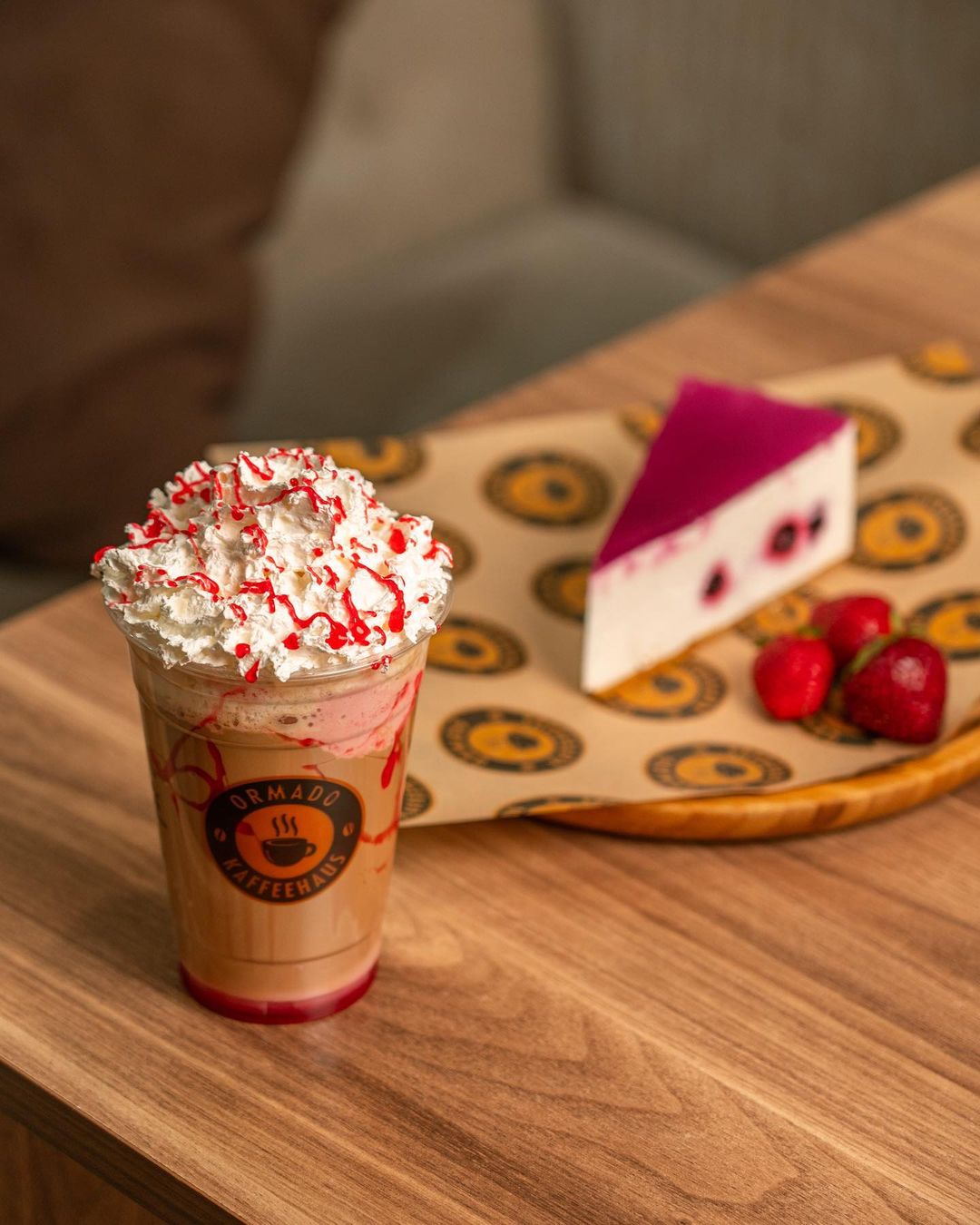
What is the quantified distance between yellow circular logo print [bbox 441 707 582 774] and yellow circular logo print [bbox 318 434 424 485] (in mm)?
268

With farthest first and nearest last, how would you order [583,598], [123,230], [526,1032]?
[123,230] < [583,598] < [526,1032]

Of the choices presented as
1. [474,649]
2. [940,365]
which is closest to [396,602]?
[474,649]

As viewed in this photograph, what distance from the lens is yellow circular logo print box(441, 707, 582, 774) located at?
0.92 metres

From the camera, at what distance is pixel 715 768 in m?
0.92

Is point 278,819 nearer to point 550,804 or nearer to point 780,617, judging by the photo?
point 550,804

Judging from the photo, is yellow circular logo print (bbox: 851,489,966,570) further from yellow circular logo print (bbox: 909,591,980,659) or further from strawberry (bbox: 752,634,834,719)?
strawberry (bbox: 752,634,834,719)

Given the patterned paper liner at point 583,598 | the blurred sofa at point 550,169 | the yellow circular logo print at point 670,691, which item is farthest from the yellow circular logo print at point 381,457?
the blurred sofa at point 550,169

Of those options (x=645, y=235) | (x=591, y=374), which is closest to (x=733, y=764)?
(x=591, y=374)

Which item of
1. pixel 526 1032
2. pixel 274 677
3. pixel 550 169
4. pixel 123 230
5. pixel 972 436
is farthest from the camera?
pixel 550 169

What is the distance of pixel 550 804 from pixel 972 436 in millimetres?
555

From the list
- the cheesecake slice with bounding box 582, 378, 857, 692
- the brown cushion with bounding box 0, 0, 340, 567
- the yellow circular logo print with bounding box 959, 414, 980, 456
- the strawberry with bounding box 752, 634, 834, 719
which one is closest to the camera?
the strawberry with bounding box 752, 634, 834, 719

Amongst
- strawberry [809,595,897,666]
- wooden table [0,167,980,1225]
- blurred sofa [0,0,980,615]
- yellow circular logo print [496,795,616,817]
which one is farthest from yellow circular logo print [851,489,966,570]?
blurred sofa [0,0,980,615]

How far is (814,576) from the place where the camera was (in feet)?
3.85

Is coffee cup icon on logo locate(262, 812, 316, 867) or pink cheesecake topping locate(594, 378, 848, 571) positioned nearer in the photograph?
coffee cup icon on logo locate(262, 812, 316, 867)
